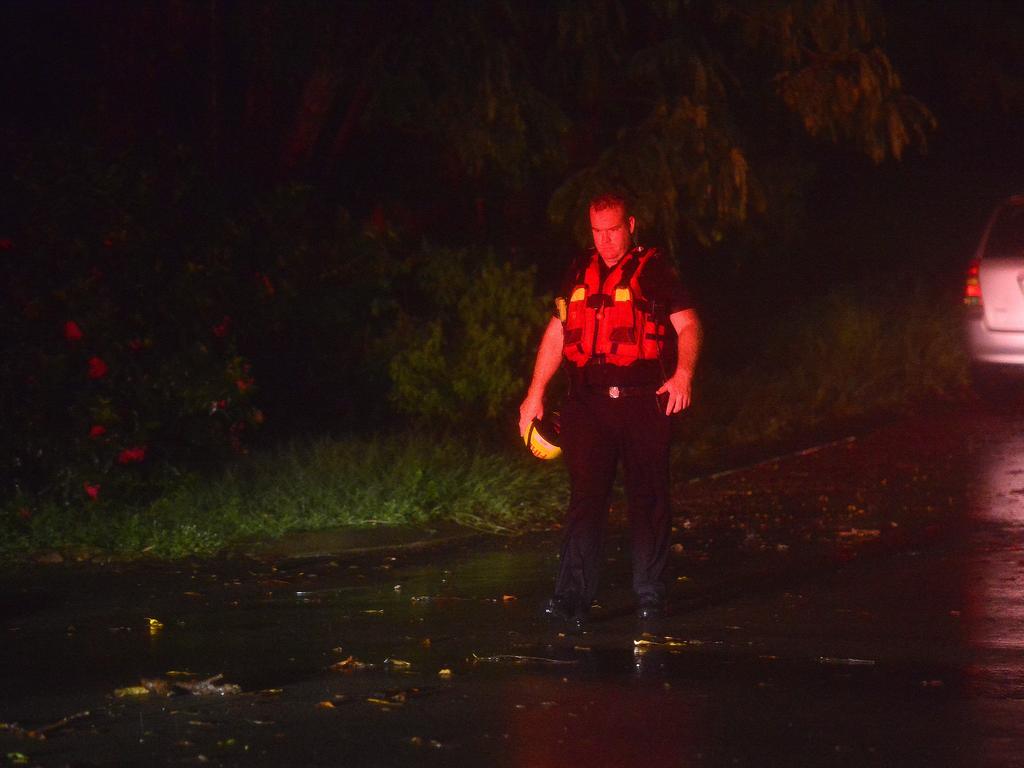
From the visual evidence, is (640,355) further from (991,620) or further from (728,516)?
(728,516)

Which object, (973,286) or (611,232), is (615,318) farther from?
(973,286)

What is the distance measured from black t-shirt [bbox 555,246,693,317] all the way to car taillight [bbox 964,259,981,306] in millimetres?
9482

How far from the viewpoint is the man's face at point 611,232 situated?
27.2ft

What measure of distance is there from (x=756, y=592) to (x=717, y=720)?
9.39ft

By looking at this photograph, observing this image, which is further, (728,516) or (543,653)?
(728,516)

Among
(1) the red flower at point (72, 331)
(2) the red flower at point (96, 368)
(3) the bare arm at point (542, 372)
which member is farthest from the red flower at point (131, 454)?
(3) the bare arm at point (542, 372)

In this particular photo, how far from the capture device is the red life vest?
8.30 meters

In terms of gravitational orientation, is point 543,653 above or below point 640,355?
below

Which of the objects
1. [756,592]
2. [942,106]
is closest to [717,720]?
[756,592]

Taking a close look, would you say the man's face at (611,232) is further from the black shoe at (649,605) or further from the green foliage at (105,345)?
the green foliage at (105,345)

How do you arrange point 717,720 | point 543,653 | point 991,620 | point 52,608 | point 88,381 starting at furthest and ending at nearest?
point 88,381, point 52,608, point 991,620, point 543,653, point 717,720

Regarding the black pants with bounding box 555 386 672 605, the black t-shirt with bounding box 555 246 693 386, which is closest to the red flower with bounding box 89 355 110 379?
the black pants with bounding box 555 386 672 605

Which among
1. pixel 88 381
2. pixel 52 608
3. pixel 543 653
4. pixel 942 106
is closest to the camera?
pixel 543 653

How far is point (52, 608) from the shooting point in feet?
30.6
